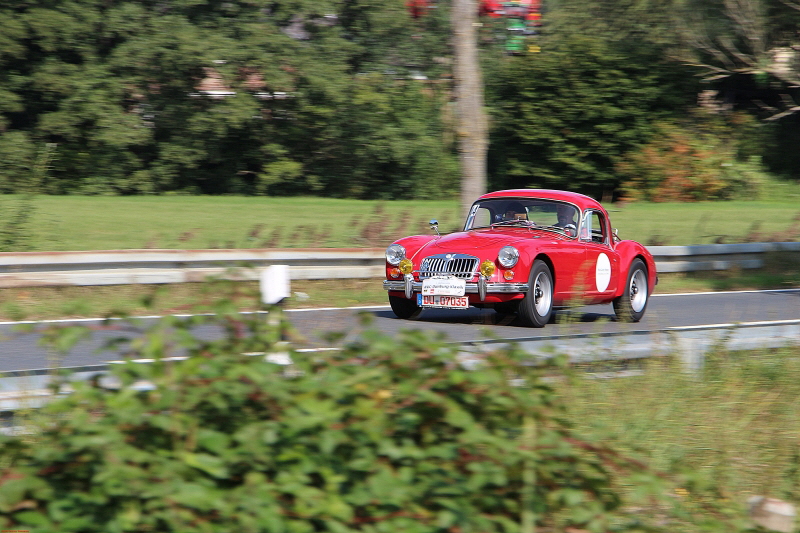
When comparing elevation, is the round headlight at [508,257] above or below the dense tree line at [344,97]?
below

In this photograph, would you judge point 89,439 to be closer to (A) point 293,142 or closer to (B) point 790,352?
(B) point 790,352

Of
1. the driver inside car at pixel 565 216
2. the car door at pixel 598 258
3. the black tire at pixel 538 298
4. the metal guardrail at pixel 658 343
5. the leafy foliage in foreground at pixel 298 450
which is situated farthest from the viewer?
the driver inside car at pixel 565 216

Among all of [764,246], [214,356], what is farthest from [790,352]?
[764,246]

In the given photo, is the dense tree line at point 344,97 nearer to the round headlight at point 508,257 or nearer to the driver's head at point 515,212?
the driver's head at point 515,212

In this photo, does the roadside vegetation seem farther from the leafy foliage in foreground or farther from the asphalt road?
the asphalt road

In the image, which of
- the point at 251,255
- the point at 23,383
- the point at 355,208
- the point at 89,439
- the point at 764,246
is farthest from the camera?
the point at 355,208

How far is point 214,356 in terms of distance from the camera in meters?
3.77

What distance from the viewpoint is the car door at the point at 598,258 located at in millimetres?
10789

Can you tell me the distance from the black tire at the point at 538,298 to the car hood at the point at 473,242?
0.40 metres

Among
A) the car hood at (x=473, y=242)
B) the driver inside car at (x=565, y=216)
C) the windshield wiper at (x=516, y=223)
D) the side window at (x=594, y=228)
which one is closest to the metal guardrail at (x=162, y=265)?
the car hood at (x=473, y=242)

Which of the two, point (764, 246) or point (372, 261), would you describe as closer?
point (372, 261)

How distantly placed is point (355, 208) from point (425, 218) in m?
2.96

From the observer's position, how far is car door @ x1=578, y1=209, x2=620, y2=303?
1079cm

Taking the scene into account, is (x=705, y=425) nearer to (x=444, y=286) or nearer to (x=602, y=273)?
(x=444, y=286)
